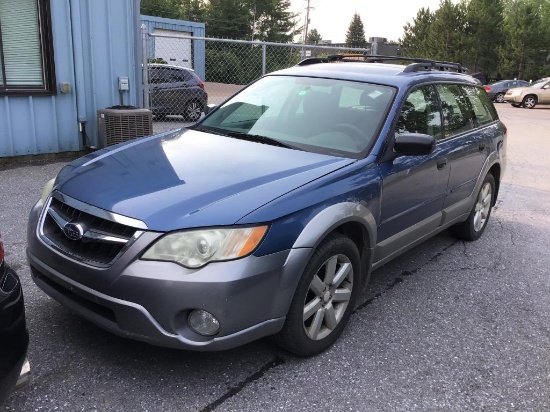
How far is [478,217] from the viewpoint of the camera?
5.43m

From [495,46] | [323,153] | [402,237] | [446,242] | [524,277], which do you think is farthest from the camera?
[495,46]

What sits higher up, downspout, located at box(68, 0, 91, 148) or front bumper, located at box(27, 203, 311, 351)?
downspout, located at box(68, 0, 91, 148)

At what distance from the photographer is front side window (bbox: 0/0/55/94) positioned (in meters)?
6.96

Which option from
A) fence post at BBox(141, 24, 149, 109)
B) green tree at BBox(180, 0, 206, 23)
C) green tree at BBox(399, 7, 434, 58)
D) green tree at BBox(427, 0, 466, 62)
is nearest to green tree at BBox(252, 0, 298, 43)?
green tree at BBox(180, 0, 206, 23)

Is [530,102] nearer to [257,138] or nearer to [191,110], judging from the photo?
[191,110]

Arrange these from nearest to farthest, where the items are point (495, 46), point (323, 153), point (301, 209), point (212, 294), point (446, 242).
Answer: point (212, 294) → point (301, 209) → point (323, 153) → point (446, 242) → point (495, 46)

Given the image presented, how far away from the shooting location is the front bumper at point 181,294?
245cm

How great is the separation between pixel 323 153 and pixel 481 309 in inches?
68.6

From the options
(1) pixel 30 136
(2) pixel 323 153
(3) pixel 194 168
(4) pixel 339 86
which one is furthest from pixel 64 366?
(1) pixel 30 136

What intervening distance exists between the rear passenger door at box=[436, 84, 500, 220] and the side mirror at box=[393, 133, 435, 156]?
3.01 ft

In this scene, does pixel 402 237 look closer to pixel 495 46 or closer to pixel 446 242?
pixel 446 242

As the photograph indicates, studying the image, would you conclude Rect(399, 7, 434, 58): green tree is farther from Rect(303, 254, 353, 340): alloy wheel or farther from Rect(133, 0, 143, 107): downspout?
Rect(303, 254, 353, 340): alloy wheel

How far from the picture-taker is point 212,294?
2.44m

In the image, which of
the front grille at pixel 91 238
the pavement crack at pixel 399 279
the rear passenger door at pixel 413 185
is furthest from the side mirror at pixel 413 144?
the front grille at pixel 91 238
